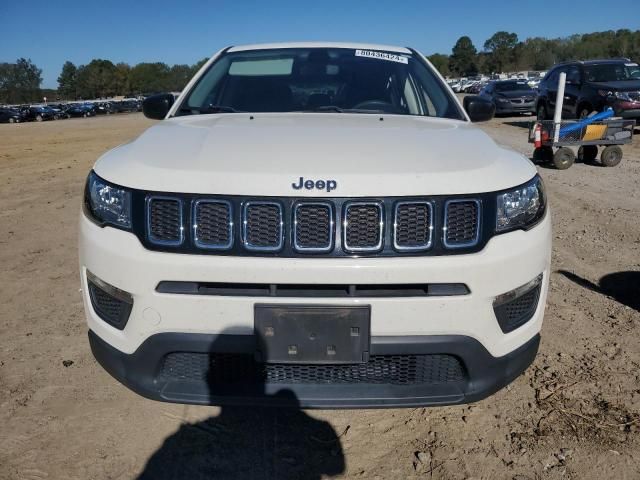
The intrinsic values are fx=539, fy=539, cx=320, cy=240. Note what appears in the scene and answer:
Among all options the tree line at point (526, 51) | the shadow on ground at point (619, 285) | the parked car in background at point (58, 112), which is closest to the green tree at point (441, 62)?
the tree line at point (526, 51)

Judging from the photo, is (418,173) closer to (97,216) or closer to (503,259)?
(503,259)

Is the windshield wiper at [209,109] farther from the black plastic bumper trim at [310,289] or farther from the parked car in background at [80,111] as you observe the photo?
the parked car in background at [80,111]

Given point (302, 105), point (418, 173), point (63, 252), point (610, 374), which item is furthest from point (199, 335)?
point (63, 252)

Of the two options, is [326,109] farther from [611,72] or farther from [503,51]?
[503,51]

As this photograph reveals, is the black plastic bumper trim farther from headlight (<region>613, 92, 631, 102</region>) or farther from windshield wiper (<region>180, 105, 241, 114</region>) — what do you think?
headlight (<region>613, 92, 631, 102</region>)

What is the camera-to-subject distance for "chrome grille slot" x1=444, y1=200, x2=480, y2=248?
1.95 metres

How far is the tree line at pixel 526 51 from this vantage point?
93.2 metres

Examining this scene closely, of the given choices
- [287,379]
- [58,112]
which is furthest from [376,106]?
[58,112]

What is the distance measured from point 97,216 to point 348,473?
1450 millimetres

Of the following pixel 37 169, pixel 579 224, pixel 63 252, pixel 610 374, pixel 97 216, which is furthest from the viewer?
pixel 37 169

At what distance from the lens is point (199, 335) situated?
196cm

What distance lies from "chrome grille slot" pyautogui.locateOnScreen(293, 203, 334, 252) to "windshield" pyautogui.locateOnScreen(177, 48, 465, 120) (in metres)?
1.41

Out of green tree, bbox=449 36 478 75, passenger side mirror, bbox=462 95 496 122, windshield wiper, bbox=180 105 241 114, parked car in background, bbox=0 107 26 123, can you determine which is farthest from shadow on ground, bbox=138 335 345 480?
green tree, bbox=449 36 478 75

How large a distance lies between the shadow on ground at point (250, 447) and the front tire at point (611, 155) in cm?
853
